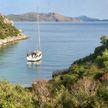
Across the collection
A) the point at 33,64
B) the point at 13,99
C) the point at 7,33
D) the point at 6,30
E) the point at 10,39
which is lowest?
the point at 10,39

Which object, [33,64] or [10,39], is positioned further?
[10,39]

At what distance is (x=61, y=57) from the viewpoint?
82.7 meters

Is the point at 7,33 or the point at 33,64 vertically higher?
the point at 33,64

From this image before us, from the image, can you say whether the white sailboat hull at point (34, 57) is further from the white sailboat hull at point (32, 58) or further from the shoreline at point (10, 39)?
the shoreline at point (10, 39)

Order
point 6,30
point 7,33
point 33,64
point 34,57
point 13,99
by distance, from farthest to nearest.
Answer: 1. point 6,30
2. point 7,33
3. point 34,57
4. point 33,64
5. point 13,99

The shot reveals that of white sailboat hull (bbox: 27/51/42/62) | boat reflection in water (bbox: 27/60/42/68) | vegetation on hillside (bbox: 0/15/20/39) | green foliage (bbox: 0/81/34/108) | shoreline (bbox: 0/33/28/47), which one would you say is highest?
green foliage (bbox: 0/81/34/108)

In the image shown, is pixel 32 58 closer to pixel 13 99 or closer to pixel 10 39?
pixel 10 39

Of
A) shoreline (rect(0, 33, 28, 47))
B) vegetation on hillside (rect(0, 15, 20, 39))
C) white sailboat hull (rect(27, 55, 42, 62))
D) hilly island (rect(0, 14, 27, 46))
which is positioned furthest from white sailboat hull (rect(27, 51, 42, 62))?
vegetation on hillside (rect(0, 15, 20, 39))

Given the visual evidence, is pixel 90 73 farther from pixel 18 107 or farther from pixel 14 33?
pixel 14 33

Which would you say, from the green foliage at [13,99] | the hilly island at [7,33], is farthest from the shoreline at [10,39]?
the green foliage at [13,99]

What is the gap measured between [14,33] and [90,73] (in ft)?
350

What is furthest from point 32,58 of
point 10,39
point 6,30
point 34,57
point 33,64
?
point 6,30

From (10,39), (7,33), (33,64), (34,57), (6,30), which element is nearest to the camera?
(33,64)

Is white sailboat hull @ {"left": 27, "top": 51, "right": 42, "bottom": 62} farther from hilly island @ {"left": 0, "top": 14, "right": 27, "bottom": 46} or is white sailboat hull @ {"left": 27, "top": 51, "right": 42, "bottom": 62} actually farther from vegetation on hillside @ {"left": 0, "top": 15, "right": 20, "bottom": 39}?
vegetation on hillside @ {"left": 0, "top": 15, "right": 20, "bottom": 39}
